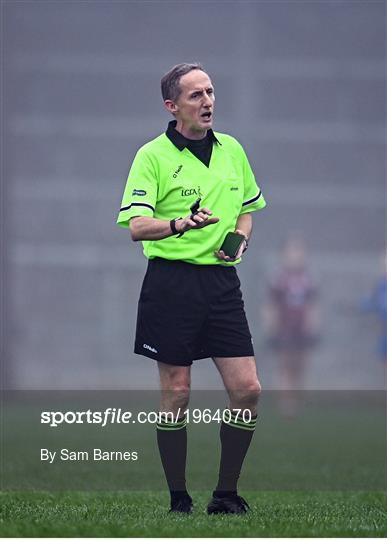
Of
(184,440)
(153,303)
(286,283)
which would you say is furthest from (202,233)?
(286,283)

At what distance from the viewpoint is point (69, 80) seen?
1909cm

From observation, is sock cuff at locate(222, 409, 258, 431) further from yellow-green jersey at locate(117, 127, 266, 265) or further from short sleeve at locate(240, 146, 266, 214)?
short sleeve at locate(240, 146, 266, 214)

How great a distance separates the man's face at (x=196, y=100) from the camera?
590 cm

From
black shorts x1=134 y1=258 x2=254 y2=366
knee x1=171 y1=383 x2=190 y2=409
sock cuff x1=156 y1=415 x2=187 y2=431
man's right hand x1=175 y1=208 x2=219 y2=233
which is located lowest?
sock cuff x1=156 y1=415 x2=187 y2=431

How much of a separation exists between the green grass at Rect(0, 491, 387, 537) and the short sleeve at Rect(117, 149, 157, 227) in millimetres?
1178

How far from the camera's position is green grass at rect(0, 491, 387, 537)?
17.1 feet

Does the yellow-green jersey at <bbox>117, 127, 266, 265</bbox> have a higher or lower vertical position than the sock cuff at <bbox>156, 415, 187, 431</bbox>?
higher

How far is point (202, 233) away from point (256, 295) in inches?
487

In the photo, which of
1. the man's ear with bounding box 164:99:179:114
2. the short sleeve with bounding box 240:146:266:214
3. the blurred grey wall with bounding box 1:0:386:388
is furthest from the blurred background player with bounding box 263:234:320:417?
the man's ear with bounding box 164:99:179:114

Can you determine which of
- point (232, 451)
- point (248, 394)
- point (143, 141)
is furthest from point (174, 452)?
point (143, 141)

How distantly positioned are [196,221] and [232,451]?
1.03 metres

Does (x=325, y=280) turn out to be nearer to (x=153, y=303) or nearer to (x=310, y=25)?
(x=310, y=25)

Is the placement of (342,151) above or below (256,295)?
above

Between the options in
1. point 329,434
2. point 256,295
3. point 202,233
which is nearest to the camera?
point 202,233
